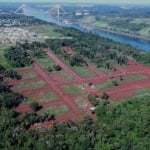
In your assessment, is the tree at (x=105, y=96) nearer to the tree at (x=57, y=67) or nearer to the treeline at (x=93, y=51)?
the tree at (x=57, y=67)

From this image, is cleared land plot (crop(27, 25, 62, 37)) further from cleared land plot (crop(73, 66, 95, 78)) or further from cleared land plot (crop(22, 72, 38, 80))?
cleared land plot (crop(22, 72, 38, 80))

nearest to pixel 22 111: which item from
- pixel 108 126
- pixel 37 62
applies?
pixel 108 126

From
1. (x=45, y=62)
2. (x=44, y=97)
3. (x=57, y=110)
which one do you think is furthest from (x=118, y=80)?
(x=45, y=62)

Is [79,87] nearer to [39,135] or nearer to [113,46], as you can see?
[39,135]

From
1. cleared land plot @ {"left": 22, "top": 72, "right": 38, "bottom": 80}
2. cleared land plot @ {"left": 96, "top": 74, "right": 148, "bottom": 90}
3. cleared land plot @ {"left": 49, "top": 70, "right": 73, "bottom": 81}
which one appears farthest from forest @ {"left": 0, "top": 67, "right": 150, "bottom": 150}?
cleared land plot @ {"left": 49, "top": 70, "right": 73, "bottom": 81}

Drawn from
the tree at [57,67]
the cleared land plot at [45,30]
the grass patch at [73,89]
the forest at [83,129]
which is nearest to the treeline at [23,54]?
the tree at [57,67]

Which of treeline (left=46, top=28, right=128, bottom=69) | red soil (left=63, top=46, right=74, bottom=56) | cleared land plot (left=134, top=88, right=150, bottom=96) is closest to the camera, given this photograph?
cleared land plot (left=134, top=88, right=150, bottom=96)
